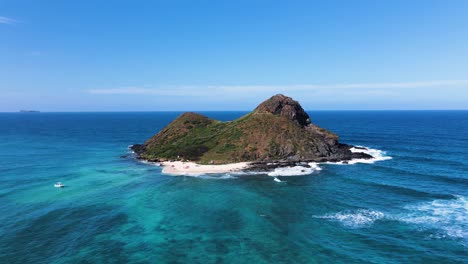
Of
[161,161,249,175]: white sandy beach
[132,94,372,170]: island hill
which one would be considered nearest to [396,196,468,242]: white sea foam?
[132,94,372,170]: island hill

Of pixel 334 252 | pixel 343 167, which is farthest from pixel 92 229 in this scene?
pixel 343 167

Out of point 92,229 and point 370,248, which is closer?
point 370,248

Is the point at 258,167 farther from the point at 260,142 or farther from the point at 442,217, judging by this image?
the point at 442,217

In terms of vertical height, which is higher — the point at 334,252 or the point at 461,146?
the point at 461,146

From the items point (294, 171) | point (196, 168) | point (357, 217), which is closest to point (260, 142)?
point (294, 171)

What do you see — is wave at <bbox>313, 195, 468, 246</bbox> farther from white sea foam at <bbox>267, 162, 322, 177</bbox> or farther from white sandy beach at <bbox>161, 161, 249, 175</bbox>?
white sandy beach at <bbox>161, 161, 249, 175</bbox>

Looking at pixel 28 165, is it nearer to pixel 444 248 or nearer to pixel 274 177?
pixel 274 177
